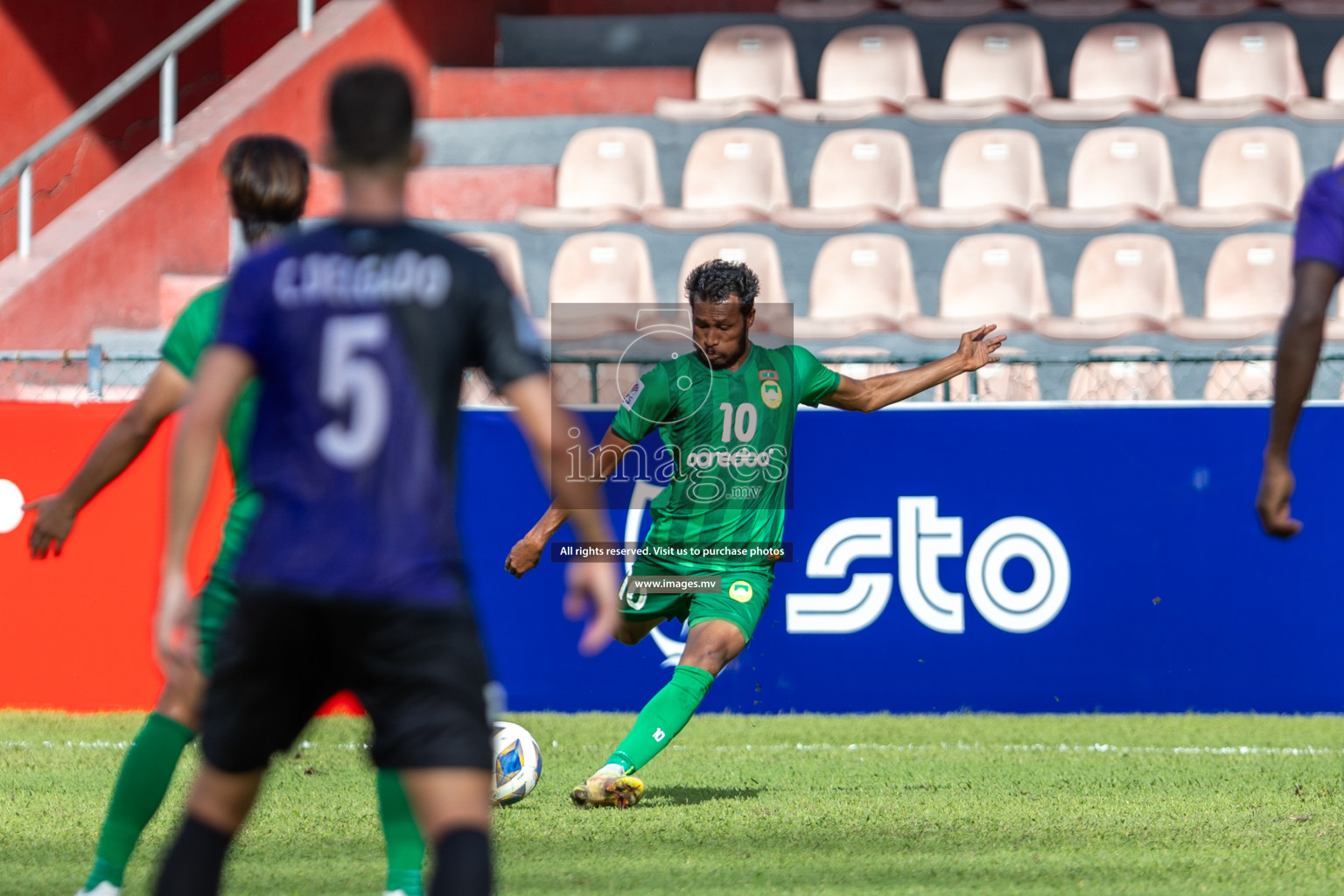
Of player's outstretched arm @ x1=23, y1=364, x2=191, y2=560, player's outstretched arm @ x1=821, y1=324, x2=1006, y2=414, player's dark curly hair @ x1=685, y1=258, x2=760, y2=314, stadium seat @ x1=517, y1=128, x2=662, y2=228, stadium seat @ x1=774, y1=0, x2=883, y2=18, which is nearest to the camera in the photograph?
player's outstretched arm @ x1=23, y1=364, x2=191, y2=560

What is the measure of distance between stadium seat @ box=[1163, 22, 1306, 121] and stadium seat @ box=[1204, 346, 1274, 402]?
4470 millimetres

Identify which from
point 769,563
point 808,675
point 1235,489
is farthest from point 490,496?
point 1235,489

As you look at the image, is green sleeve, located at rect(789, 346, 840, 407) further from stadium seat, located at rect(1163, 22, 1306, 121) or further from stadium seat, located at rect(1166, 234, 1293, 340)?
stadium seat, located at rect(1163, 22, 1306, 121)

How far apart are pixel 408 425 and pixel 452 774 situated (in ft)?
1.88

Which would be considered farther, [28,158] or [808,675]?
[28,158]

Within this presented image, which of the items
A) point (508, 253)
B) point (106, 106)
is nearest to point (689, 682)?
point (508, 253)

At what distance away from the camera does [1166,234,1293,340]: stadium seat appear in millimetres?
12273

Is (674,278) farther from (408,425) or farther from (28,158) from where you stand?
(408,425)

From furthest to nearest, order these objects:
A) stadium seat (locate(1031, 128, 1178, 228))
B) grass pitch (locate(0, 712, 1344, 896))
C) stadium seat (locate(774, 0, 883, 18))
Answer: stadium seat (locate(774, 0, 883, 18)) → stadium seat (locate(1031, 128, 1178, 228)) → grass pitch (locate(0, 712, 1344, 896))

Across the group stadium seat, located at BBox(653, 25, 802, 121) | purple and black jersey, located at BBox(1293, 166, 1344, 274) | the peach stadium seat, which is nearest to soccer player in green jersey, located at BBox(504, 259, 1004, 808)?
purple and black jersey, located at BBox(1293, 166, 1344, 274)

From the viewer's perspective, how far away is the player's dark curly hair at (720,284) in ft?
19.7

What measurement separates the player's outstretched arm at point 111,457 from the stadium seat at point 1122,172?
10.5 meters

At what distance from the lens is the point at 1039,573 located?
8555 mm

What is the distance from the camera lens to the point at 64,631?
865 cm
